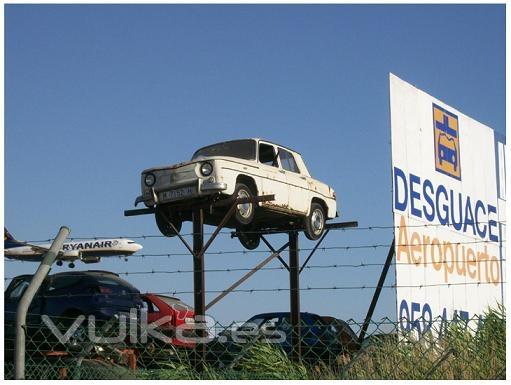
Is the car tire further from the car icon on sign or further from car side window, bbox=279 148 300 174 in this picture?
the car icon on sign

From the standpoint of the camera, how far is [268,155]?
15812mm

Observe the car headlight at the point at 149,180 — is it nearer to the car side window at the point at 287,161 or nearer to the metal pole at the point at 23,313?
the car side window at the point at 287,161

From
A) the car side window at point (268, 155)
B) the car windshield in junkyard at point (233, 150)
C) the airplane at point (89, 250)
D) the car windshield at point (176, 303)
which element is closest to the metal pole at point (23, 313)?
the car windshield in junkyard at point (233, 150)

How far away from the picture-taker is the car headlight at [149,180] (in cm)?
1435

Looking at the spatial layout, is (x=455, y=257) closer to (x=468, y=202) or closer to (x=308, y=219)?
(x=468, y=202)

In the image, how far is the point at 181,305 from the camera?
1816cm

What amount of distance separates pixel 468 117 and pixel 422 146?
162 cm

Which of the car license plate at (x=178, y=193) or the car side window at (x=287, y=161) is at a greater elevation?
the car side window at (x=287, y=161)

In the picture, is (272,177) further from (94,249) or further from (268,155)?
(94,249)

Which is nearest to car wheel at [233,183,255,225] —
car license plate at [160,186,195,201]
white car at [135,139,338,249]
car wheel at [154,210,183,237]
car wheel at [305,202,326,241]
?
white car at [135,139,338,249]

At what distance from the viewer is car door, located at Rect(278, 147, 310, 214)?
15438 mm

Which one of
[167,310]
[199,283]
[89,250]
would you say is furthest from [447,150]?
[89,250]

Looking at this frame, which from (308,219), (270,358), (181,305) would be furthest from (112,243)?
(270,358)

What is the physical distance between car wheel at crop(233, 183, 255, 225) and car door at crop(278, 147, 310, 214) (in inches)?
43.0
